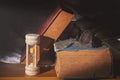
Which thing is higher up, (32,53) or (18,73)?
(32,53)

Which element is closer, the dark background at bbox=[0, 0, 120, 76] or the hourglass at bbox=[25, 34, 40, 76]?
the hourglass at bbox=[25, 34, 40, 76]

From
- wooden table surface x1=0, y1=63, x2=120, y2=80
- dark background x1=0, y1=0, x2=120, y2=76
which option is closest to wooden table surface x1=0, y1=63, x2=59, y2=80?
wooden table surface x1=0, y1=63, x2=120, y2=80

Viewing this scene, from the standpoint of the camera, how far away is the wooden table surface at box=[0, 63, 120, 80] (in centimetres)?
113

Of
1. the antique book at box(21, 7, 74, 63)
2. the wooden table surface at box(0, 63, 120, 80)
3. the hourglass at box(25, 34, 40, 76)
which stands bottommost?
the wooden table surface at box(0, 63, 120, 80)

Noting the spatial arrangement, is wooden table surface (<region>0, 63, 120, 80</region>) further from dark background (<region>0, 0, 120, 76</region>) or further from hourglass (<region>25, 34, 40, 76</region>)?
dark background (<region>0, 0, 120, 76</region>)

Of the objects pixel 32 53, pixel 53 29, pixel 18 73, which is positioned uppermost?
pixel 53 29

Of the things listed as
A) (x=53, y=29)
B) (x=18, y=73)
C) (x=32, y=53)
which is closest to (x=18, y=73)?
(x=18, y=73)

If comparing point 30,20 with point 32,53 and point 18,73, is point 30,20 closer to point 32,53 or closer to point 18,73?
point 32,53

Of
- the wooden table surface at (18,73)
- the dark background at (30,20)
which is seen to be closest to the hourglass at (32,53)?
the wooden table surface at (18,73)

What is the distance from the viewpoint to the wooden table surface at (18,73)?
3.72ft

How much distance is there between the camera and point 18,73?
3.91ft

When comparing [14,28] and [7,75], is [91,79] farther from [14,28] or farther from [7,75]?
[14,28]

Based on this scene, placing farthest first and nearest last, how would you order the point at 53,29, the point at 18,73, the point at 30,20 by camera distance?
the point at 30,20 < the point at 53,29 < the point at 18,73

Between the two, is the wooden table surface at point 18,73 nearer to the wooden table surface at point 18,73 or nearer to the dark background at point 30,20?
the wooden table surface at point 18,73
